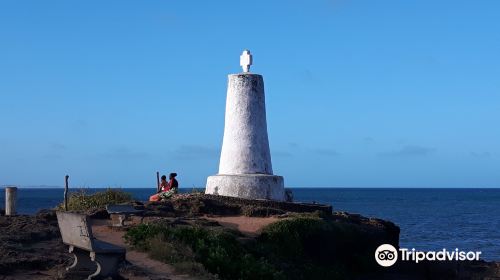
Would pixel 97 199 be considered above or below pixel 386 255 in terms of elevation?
above

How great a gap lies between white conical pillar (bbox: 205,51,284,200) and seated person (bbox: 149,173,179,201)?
44.8 inches

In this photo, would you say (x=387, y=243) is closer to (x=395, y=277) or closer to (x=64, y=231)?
(x=395, y=277)

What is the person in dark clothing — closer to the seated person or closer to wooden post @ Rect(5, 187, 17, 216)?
the seated person

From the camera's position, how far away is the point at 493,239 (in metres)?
42.5

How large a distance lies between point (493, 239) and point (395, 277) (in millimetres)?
22956

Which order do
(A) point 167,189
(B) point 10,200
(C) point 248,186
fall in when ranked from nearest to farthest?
(B) point 10,200
(C) point 248,186
(A) point 167,189

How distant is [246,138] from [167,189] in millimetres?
3053

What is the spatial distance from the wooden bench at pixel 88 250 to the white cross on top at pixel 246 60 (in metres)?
12.5

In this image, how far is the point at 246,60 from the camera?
2453 centimetres

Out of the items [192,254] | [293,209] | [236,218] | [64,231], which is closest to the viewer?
[64,231]

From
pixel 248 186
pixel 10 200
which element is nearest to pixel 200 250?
pixel 248 186

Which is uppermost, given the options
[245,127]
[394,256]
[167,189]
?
[245,127]

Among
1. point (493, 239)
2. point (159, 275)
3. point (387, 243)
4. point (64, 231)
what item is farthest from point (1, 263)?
point (493, 239)

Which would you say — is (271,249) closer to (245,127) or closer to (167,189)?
(245,127)
